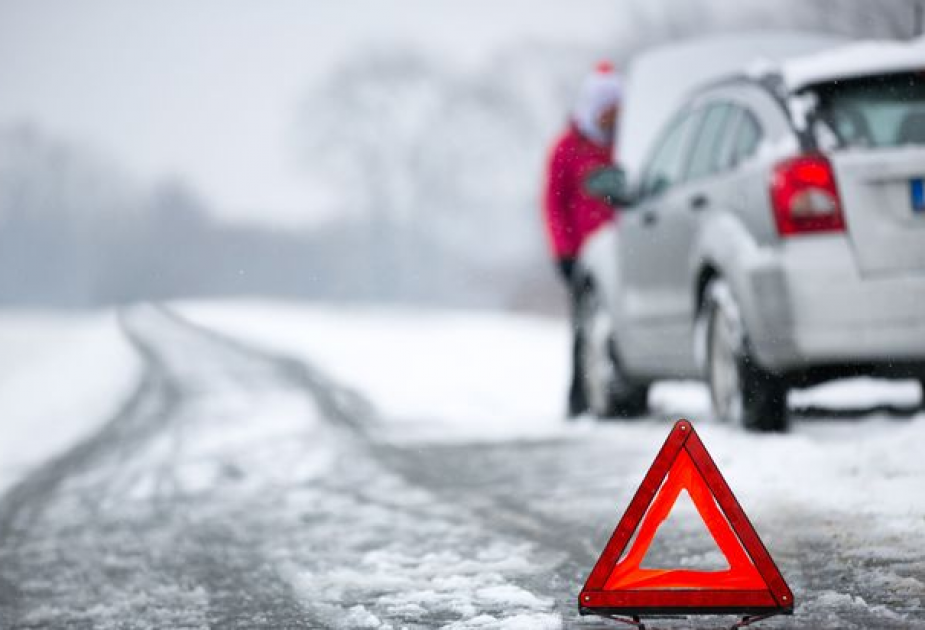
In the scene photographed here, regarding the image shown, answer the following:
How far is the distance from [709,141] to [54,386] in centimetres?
Result: 835

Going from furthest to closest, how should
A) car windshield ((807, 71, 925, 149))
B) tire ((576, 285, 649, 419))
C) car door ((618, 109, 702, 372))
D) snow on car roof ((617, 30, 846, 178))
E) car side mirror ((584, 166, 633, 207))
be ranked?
1. snow on car roof ((617, 30, 846, 178))
2. tire ((576, 285, 649, 419))
3. car side mirror ((584, 166, 633, 207))
4. car door ((618, 109, 702, 372))
5. car windshield ((807, 71, 925, 149))

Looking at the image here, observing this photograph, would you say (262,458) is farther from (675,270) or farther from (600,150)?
(600,150)

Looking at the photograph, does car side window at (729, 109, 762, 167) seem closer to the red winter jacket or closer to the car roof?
the car roof

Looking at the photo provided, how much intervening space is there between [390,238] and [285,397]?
50.2 m

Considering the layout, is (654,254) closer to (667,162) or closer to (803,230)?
(667,162)

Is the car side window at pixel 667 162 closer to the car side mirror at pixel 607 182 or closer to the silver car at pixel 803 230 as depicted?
the car side mirror at pixel 607 182

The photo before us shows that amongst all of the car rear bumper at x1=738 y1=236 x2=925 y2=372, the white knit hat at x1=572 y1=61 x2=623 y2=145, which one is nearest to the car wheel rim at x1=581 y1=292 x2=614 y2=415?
the white knit hat at x1=572 y1=61 x2=623 y2=145

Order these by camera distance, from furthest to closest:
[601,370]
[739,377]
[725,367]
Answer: [601,370] → [725,367] → [739,377]

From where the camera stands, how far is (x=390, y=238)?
2431 inches

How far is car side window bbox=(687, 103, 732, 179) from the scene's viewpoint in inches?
285

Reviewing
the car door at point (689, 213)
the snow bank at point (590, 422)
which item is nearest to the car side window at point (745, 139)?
the car door at point (689, 213)

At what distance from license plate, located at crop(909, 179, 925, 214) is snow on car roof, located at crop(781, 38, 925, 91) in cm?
63

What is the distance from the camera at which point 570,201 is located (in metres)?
10.0

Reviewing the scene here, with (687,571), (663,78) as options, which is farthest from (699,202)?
(687,571)
